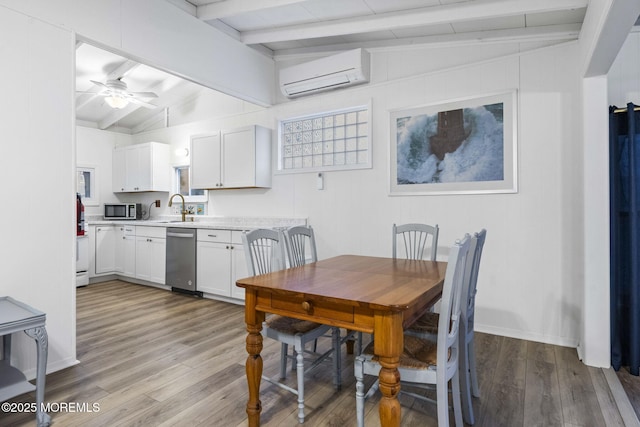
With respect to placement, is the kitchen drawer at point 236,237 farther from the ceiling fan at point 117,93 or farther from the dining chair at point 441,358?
the dining chair at point 441,358

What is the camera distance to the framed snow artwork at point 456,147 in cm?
313

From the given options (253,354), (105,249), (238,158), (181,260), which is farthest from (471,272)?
(105,249)

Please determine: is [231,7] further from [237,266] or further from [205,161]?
[237,266]

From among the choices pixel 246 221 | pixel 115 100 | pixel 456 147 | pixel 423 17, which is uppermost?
pixel 423 17

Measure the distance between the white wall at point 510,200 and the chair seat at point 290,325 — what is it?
5.99 ft

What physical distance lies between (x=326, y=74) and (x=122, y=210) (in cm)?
407

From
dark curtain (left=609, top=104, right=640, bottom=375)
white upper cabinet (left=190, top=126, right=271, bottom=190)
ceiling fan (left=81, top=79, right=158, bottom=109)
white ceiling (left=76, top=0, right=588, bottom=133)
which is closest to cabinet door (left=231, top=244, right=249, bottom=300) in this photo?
white upper cabinet (left=190, top=126, right=271, bottom=190)

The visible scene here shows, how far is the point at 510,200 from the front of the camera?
3127 mm

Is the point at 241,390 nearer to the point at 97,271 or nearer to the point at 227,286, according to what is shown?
the point at 227,286

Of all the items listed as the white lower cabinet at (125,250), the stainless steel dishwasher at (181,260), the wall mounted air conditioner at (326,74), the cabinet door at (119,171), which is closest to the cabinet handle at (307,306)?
the wall mounted air conditioner at (326,74)

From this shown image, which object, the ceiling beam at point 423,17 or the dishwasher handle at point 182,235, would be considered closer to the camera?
the ceiling beam at point 423,17

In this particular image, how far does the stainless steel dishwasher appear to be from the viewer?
175 inches

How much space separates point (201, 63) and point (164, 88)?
220cm

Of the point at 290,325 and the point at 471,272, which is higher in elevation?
the point at 471,272
